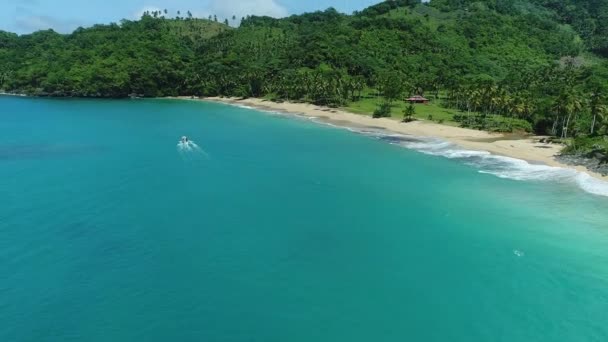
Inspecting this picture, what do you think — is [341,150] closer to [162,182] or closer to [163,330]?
[162,182]

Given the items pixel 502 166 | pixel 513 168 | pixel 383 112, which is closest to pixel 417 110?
pixel 383 112

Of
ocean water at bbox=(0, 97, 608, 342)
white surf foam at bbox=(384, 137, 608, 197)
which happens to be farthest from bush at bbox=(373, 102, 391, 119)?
ocean water at bbox=(0, 97, 608, 342)

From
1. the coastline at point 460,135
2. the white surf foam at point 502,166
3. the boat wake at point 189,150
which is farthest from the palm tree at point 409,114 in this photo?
the boat wake at point 189,150

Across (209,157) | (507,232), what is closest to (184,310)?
(507,232)

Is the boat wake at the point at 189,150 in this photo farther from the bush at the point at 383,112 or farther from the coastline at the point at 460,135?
the bush at the point at 383,112

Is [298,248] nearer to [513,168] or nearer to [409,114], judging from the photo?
[513,168]

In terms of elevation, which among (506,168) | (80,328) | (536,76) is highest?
(536,76)

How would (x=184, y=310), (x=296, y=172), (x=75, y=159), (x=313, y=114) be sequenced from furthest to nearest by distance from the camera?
(x=313, y=114) → (x=75, y=159) → (x=296, y=172) → (x=184, y=310)
